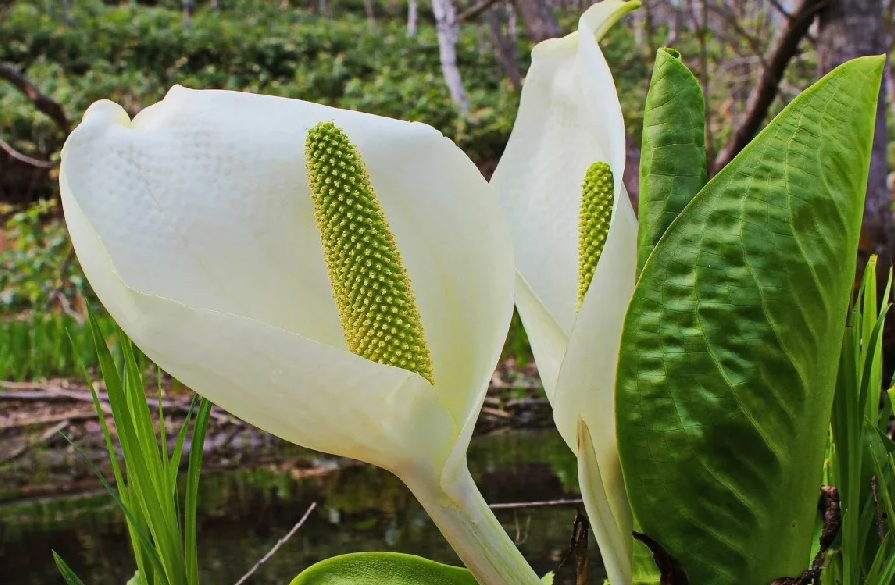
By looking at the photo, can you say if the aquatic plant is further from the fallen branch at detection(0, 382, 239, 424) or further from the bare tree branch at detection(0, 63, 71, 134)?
the bare tree branch at detection(0, 63, 71, 134)

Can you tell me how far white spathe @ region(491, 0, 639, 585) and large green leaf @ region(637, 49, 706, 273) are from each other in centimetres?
1

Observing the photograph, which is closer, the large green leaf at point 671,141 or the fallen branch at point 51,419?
the large green leaf at point 671,141

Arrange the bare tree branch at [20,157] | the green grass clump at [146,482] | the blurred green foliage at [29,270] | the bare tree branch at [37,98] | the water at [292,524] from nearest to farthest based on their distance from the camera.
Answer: the green grass clump at [146,482] → the water at [292,524] → the bare tree branch at [20,157] → the bare tree branch at [37,98] → the blurred green foliage at [29,270]

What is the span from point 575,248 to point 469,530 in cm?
18

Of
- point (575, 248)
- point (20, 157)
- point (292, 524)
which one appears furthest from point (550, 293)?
point (20, 157)

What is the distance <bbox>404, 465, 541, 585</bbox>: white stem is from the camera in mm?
393

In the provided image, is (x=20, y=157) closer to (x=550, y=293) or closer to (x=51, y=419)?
(x=51, y=419)

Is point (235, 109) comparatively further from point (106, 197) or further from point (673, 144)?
point (673, 144)

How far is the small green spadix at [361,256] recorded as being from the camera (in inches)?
16.2

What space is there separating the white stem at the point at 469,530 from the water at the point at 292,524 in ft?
1.38

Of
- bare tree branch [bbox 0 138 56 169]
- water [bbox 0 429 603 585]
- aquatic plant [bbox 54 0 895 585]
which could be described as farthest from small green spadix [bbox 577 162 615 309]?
bare tree branch [bbox 0 138 56 169]

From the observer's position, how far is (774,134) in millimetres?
361

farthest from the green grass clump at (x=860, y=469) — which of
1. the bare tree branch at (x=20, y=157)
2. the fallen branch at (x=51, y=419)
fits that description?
the bare tree branch at (x=20, y=157)

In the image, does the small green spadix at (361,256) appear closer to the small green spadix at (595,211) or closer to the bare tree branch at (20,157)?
the small green spadix at (595,211)
